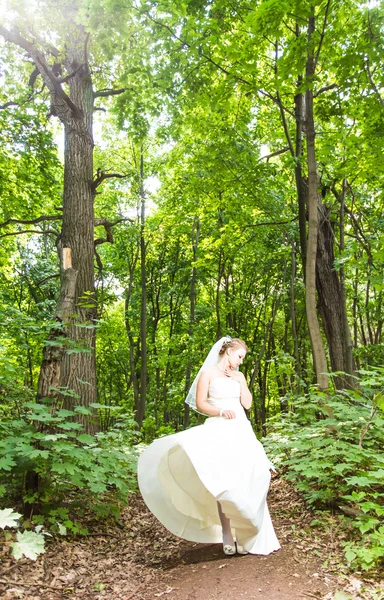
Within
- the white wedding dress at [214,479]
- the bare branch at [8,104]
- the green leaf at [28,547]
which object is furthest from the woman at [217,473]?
the bare branch at [8,104]

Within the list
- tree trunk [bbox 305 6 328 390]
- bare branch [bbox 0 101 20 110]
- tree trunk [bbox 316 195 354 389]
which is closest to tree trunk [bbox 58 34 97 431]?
bare branch [bbox 0 101 20 110]

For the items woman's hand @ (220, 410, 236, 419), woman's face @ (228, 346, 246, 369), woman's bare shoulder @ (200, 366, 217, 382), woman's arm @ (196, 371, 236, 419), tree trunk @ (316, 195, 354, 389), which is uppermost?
tree trunk @ (316, 195, 354, 389)

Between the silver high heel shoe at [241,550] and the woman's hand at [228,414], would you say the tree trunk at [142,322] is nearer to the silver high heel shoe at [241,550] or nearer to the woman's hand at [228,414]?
the woman's hand at [228,414]

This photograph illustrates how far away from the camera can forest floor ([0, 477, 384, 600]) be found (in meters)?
3.36

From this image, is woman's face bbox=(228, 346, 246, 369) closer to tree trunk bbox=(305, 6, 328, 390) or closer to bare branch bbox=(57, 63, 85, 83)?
tree trunk bbox=(305, 6, 328, 390)

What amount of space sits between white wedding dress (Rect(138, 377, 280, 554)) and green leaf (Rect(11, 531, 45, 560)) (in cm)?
143

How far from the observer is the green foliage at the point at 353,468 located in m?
3.78

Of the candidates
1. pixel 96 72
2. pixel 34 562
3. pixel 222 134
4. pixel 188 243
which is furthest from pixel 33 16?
pixel 188 243

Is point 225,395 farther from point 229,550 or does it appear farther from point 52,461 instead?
point 52,461

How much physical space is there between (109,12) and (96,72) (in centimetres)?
443

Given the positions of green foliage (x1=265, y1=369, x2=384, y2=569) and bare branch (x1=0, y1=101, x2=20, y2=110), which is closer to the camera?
green foliage (x1=265, y1=369, x2=384, y2=569)

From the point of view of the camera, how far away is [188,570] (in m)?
4.05

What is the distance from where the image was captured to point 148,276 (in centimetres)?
2231

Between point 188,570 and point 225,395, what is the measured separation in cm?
166
